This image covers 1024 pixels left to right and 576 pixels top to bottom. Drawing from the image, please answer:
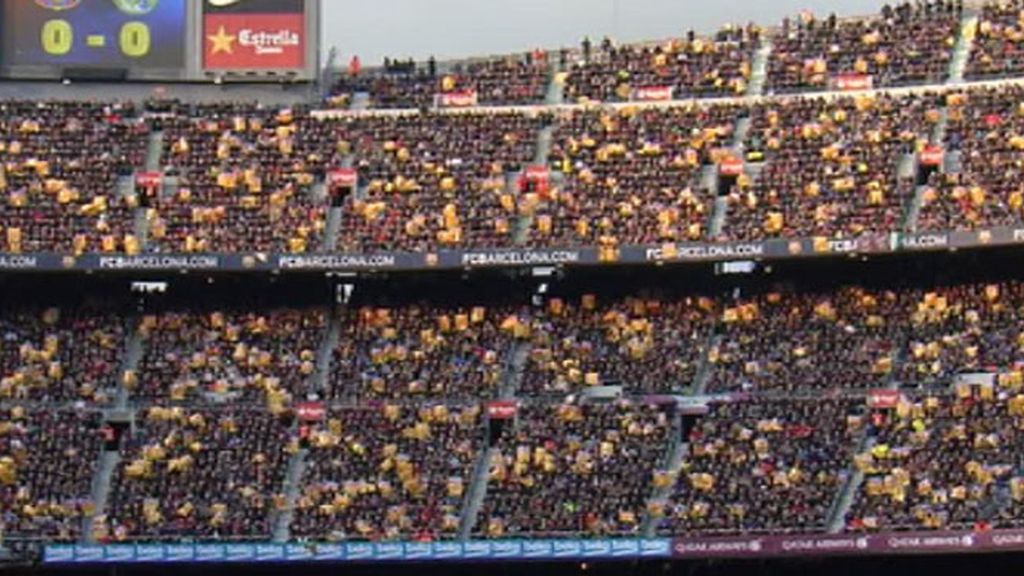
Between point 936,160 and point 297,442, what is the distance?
17.0 m

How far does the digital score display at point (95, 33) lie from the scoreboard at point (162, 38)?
0.09 ft

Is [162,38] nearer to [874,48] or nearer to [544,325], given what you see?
[544,325]

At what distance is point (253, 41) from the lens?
69812mm

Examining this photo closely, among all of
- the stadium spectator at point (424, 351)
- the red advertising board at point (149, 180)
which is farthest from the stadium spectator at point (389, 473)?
the red advertising board at point (149, 180)

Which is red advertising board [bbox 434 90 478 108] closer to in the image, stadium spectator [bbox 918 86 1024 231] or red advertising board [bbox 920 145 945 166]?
red advertising board [bbox 920 145 945 166]

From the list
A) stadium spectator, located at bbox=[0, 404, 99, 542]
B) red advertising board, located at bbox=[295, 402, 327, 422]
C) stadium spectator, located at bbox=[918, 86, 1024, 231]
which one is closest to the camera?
stadium spectator, located at bbox=[0, 404, 99, 542]

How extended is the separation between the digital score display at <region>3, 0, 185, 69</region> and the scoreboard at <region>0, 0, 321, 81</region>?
0.03m

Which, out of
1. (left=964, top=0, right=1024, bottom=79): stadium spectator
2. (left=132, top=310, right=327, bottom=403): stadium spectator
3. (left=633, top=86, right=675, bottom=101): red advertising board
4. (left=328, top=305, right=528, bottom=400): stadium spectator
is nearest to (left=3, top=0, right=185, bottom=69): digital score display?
(left=132, top=310, right=327, bottom=403): stadium spectator

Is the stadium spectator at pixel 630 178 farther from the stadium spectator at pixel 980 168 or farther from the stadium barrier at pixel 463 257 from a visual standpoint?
the stadium spectator at pixel 980 168

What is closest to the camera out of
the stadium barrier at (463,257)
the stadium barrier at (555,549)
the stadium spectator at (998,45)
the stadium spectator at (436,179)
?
the stadium barrier at (555,549)

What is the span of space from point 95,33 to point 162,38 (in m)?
1.80

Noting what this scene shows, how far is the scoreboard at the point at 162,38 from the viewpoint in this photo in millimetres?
69750

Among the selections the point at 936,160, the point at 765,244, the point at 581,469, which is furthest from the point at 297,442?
the point at 936,160

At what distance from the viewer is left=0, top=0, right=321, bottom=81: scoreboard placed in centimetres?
6975
